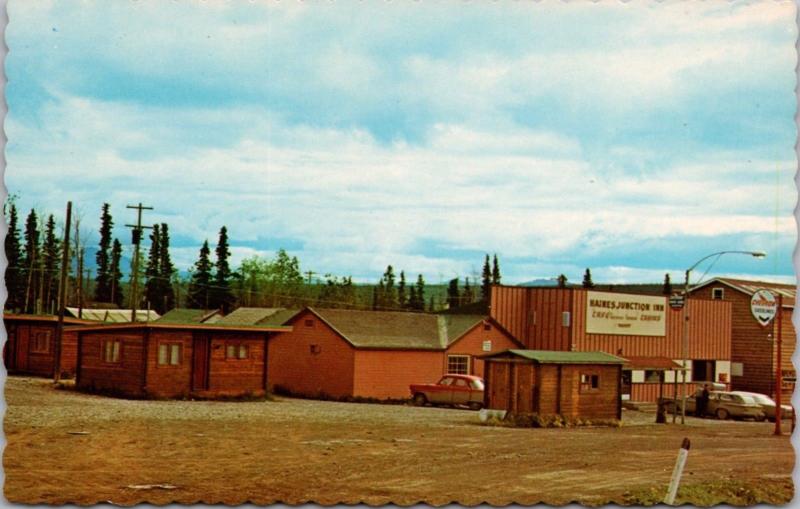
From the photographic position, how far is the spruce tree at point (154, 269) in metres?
18.2

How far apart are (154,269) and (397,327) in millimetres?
20396

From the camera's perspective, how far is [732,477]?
17172mm

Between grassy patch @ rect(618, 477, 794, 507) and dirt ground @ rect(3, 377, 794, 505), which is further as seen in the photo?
grassy patch @ rect(618, 477, 794, 507)

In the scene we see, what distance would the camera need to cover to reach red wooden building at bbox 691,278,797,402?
2623cm

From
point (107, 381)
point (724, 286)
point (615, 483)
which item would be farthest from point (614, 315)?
point (615, 483)

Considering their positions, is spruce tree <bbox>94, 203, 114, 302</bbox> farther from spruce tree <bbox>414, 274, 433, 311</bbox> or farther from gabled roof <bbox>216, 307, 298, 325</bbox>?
spruce tree <bbox>414, 274, 433, 311</bbox>

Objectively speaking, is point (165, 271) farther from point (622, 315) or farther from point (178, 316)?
point (622, 315)

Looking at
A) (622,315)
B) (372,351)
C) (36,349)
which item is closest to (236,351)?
(36,349)

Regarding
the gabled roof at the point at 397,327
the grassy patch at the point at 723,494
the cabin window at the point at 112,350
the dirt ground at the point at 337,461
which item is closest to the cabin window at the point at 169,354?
the cabin window at the point at 112,350

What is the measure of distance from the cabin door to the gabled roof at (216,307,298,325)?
8.91 metres

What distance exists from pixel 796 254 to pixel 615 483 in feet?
16.1

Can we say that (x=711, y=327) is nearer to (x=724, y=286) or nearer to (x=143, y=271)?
(x=724, y=286)

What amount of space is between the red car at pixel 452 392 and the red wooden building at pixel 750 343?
9.21 meters

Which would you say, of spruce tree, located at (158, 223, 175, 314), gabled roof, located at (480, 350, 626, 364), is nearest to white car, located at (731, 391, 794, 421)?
gabled roof, located at (480, 350, 626, 364)
